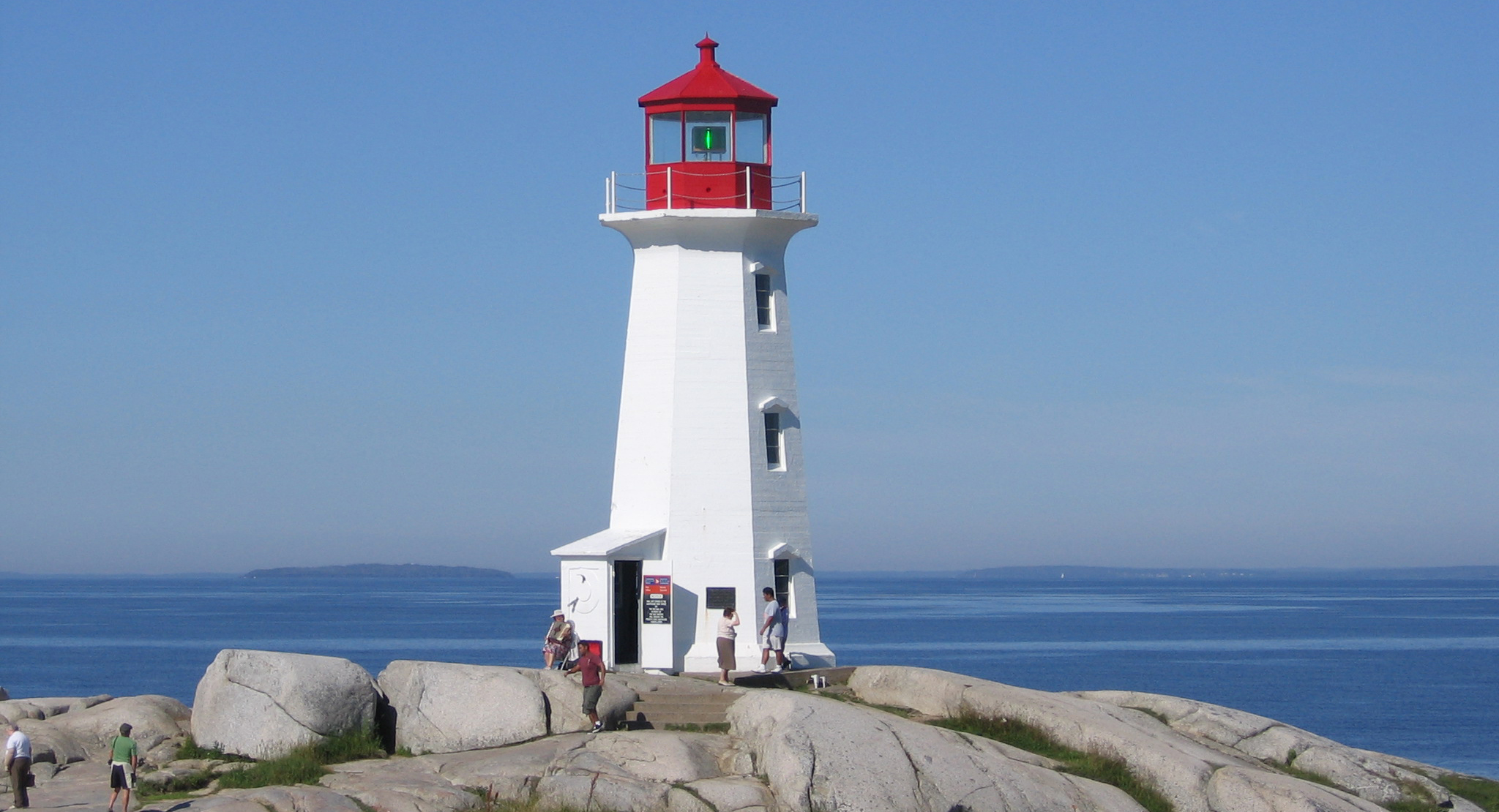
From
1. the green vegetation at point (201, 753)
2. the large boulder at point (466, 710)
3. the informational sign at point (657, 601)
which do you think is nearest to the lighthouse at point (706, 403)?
the informational sign at point (657, 601)

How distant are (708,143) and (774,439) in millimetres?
4893

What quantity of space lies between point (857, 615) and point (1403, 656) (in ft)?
173

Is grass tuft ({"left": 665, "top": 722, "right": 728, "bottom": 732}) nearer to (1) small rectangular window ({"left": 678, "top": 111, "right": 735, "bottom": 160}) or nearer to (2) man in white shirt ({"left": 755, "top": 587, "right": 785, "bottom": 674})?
(2) man in white shirt ({"left": 755, "top": 587, "right": 785, "bottom": 674})

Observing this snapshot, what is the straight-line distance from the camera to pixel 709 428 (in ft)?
83.6

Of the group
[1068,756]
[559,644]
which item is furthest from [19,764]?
[1068,756]

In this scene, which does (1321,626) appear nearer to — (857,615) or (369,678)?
(857,615)

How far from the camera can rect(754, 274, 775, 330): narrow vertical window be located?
2614 cm

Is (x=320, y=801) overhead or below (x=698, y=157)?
below

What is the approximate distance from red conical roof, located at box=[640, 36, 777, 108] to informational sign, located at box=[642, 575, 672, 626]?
7617 millimetres

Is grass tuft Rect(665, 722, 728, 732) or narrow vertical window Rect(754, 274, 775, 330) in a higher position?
narrow vertical window Rect(754, 274, 775, 330)

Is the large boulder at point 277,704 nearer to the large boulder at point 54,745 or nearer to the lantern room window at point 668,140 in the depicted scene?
the large boulder at point 54,745

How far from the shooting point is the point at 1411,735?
47531mm

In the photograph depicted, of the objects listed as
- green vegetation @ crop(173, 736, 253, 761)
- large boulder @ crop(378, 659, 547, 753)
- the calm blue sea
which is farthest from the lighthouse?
the calm blue sea

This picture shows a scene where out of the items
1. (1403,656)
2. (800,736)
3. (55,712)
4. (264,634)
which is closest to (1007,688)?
(800,736)
